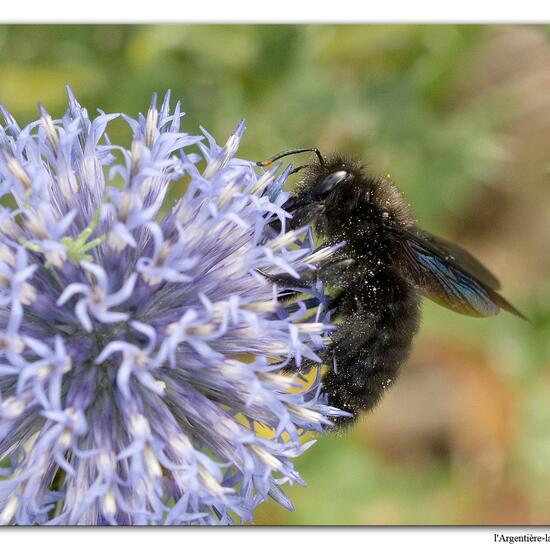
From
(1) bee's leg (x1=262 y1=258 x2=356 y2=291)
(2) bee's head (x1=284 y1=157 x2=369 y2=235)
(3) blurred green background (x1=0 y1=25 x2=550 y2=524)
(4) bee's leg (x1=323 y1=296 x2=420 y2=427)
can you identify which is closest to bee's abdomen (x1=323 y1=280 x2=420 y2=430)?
(4) bee's leg (x1=323 y1=296 x2=420 y2=427)

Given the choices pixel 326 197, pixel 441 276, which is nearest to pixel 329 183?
pixel 326 197

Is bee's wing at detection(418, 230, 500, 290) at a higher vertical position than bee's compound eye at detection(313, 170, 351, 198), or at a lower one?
lower

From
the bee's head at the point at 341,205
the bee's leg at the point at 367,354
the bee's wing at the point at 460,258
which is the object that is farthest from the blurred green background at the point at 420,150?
the bee's head at the point at 341,205

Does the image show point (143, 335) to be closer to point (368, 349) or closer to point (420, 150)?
point (368, 349)

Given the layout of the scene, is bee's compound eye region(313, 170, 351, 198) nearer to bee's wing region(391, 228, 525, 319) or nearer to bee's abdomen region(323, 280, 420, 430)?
bee's wing region(391, 228, 525, 319)

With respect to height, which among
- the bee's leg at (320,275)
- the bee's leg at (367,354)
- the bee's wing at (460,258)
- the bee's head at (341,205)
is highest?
the bee's head at (341,205)

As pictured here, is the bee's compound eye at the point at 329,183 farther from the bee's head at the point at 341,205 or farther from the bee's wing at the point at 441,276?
the bee's wing at the point at 441,276
